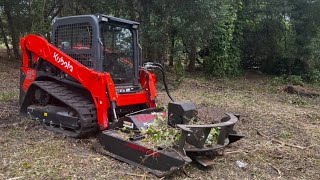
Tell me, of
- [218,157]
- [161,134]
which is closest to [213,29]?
[218,157]

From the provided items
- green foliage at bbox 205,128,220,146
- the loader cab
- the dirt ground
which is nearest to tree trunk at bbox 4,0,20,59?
the dirt ground

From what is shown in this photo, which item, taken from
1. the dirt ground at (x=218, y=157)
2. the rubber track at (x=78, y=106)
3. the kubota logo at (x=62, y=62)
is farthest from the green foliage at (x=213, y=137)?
the kubota logo at (x=62, y=62)

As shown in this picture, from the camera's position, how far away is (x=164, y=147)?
4.21 meters

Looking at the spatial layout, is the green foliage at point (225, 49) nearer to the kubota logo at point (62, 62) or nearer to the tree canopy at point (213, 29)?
the tree canopy at point (213, 29)

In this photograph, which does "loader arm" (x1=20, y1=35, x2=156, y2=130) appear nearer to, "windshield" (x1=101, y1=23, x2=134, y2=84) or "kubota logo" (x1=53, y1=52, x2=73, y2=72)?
"kubota logo" (x1=53, y1=52, x2=73, y2=72)

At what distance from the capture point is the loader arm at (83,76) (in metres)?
5.26

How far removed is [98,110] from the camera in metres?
5.30

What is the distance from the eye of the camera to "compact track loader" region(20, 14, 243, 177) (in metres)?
4.39

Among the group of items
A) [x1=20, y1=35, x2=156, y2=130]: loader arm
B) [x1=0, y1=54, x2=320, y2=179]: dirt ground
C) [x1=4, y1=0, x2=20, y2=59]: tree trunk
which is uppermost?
[x1=4, y1=0, x2=20, y2=59]: tree trunk

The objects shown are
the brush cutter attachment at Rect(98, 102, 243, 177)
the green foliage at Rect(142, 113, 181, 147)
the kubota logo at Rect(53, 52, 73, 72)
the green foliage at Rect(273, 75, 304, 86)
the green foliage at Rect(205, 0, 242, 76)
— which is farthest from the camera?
the green foliage at Rect(205, 0, 242, 76)

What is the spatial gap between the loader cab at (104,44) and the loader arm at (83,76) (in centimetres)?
17

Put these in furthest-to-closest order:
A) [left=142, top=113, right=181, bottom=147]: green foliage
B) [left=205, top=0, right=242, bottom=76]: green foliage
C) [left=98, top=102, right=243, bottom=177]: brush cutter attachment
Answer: [left=205, top=0, right=242, bottom=76]: green foliage < [left=142, top=113, right=181, bottom=147]: green foliage < [left=98, top=102, right=243, bottom=177]: brush cutter attachment

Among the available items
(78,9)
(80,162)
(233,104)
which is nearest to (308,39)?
(233,104)

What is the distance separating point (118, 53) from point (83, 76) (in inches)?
32.4
